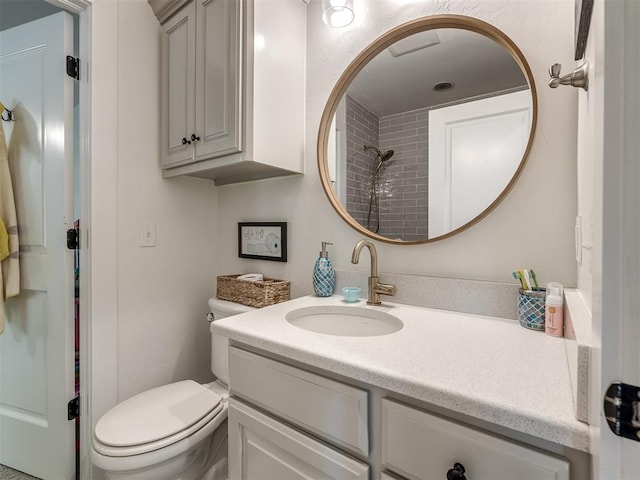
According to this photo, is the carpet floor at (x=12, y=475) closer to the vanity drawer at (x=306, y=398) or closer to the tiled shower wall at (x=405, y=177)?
the vanity drawer at (x=306, y=398)

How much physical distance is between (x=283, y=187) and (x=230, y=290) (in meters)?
0.55

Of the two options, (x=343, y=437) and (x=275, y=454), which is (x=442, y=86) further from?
(x=275, y=454)

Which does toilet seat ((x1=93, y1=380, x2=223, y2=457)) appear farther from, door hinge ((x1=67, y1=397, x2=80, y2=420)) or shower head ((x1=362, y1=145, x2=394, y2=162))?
shower head ((x1=362, y1=145, x2=394, y2=162))

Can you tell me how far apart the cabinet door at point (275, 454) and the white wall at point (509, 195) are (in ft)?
2.10

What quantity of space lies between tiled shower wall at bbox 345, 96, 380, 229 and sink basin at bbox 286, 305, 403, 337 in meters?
0.36

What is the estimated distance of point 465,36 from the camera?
3.33ft

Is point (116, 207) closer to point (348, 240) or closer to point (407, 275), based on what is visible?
point (348, 240)

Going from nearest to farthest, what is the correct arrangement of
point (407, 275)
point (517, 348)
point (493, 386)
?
point (493, 386) < point (517, 348) < point (407, 275)

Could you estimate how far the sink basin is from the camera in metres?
1.02

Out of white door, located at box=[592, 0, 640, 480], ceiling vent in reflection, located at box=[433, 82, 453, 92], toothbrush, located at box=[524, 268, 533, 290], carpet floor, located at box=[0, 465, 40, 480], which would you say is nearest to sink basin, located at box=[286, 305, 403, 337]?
toothbrush, located at box=[524, 268, 533, 290]

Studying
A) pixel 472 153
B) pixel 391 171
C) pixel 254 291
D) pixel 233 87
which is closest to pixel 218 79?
pixel 233 87

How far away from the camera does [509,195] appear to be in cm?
94

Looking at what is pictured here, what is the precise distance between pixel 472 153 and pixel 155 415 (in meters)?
1.43

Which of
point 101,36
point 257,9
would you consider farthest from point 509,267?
point 101,36
